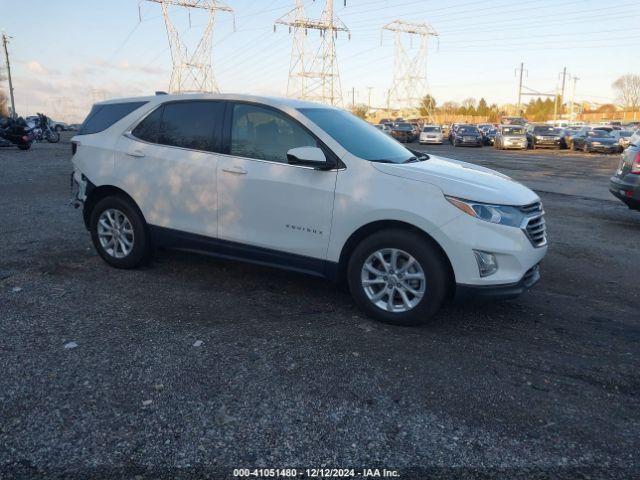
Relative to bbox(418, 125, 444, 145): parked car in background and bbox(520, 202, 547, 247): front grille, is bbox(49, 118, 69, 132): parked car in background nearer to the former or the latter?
bbox(418, 125, 444, 145): parked car in background

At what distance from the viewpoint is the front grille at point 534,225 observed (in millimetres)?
4180

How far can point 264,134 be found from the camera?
476 centimetres

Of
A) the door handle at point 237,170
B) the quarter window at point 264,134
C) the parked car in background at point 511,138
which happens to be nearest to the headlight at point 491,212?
the quarter window at point 264,134

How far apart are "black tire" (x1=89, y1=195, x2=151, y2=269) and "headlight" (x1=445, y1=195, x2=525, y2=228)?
3066mm

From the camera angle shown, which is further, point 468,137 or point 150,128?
point 468,137

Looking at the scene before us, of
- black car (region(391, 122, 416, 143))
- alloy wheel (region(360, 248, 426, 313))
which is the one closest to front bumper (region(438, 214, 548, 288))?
alloy wheel (region(360, 248, 426, 313))

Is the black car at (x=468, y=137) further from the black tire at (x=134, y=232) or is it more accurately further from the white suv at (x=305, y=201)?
the black tire at (x=134, y=232)

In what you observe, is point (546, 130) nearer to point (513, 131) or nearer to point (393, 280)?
point (513, 131)

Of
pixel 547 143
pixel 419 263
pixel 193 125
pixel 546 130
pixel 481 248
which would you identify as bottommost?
pixel 419 263

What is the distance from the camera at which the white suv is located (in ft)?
13.3

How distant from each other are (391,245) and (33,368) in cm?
264

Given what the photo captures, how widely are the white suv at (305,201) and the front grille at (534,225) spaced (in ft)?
0.04

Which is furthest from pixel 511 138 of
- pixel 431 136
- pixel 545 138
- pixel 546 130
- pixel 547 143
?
pixel 431 136

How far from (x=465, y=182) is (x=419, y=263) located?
738 mm
